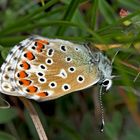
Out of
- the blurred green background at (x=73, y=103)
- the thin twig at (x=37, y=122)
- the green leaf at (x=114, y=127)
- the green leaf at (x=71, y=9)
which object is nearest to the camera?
the green leaf at (x=71, y=9)

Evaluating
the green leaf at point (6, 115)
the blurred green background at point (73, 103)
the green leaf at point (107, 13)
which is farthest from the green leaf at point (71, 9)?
the green leaf at point (6, 115)

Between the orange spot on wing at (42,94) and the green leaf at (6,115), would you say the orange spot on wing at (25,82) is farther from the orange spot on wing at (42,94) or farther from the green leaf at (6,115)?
the green leaf at (6,115)

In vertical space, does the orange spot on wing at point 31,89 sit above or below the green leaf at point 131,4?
below

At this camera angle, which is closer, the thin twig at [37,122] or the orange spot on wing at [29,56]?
the orange spot on wing at [29,56]

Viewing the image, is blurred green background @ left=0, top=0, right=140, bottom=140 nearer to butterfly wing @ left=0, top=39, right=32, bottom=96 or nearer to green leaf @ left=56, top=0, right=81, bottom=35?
green leaf @ left=56, top=0, right=81, bottom=35

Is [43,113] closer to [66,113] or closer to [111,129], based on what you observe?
[66,113]

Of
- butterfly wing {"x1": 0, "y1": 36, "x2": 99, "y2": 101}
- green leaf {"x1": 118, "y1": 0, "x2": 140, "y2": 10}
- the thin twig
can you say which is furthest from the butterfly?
green leaf {"x1": 118, "y1": 0, "x2": 140, "y2": 10}

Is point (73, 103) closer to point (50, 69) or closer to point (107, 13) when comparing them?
point (107, 13)

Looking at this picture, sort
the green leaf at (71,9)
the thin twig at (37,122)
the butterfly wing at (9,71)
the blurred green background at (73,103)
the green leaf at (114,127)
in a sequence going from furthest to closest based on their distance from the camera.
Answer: the green leaf at (114,127)
the blurred green background at (73,103)
the thin twig at (37,122)
the green leaf at (71,9)
the butterfly wing at (9,71)
